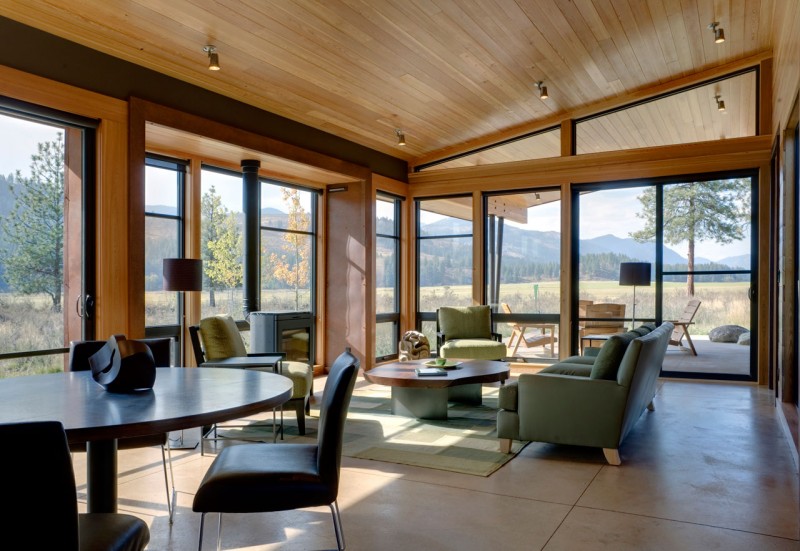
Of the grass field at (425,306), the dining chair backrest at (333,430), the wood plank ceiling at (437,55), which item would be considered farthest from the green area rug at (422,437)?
the wood plank ceiling at (437,55)

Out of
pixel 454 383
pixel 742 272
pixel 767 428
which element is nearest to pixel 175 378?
pixel 454 383

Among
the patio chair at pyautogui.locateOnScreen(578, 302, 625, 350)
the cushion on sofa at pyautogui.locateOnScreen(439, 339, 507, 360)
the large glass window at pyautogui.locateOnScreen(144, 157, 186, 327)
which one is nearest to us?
the large glass window at pyautogui.locateOnScreen(144, 157, 186, 327)

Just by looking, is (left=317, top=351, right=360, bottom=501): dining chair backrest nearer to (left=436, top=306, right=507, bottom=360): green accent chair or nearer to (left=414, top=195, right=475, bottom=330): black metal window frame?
(left=436, top=306, right=507, bottom=360): green accent chair

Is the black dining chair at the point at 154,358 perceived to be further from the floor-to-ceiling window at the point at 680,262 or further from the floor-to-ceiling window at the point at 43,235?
the floor-to-ceiling window at the point at 680,262

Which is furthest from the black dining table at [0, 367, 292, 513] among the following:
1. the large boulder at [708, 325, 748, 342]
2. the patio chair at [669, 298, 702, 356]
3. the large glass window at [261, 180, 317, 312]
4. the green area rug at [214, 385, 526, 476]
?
the large boulder at [708, 325, 748, 342]

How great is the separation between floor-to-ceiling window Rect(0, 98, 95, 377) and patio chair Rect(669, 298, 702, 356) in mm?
6344

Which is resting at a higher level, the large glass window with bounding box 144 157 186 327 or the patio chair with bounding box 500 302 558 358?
the large glass window with bounding box 144 157 186 327

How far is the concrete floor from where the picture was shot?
9.54ft

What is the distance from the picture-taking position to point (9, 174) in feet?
14.2

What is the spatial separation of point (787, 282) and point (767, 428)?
1225 mm

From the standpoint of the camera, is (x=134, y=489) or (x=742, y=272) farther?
(x=742, y=272)

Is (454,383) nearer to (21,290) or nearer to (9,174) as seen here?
(21,290)

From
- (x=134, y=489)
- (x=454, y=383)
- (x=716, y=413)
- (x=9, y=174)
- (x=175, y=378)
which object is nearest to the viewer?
(x=175, y=378)

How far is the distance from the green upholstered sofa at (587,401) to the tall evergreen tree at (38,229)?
3.32 meters
